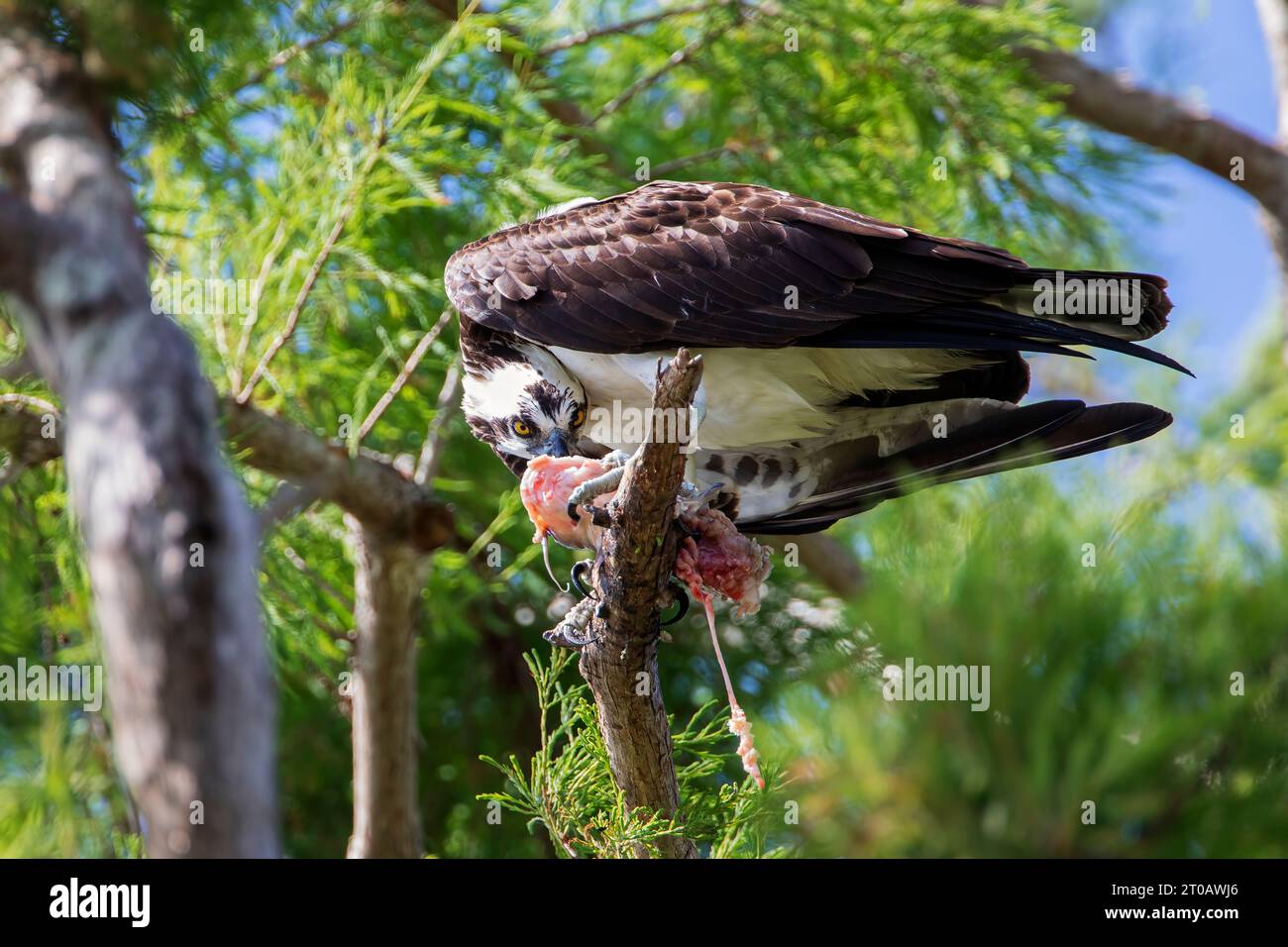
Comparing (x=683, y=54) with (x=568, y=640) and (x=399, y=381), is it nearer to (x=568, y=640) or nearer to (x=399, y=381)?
(x=399, y=381)

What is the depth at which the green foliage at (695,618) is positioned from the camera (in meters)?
1.59

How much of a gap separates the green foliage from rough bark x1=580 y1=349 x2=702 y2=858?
4.5 inches

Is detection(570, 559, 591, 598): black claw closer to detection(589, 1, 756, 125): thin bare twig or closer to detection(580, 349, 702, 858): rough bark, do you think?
detection(580, 349, 702, 858): rough bark

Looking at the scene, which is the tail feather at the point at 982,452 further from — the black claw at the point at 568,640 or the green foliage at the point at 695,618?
the black claw at the point at 568,640

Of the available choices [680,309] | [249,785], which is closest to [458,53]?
[680,309]

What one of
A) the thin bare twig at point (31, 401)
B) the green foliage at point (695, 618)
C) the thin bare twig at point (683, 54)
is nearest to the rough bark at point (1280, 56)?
the green foliage at point (695, 618)

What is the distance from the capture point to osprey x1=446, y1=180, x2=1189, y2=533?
3.19m

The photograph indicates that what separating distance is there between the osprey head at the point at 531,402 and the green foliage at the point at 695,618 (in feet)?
1.34

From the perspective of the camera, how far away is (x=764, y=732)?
2029mm

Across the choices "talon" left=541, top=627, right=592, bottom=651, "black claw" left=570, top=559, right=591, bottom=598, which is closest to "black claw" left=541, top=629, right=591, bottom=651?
"talon" left=541, top=627, right=592, bottom=651

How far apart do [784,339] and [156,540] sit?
2.16 metres

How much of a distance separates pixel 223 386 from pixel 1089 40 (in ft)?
12.1
